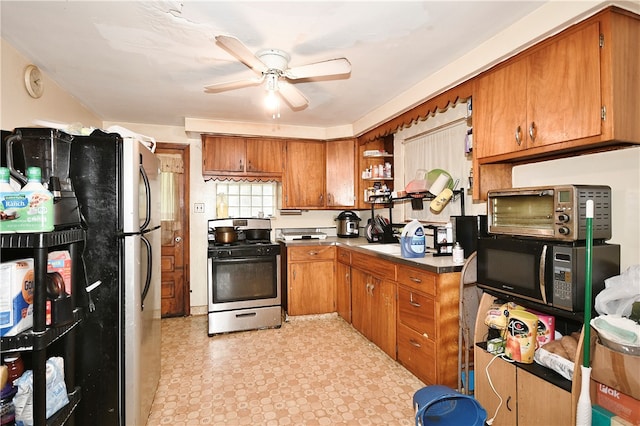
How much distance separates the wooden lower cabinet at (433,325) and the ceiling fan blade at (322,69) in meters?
1.45

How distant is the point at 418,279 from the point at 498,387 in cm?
79

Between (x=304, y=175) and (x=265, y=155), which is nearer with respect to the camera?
(x=265, y=155)

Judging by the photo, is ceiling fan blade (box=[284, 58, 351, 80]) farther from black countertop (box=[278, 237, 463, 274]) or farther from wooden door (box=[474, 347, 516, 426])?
wooden door (box=[474, 347, 516, 426])

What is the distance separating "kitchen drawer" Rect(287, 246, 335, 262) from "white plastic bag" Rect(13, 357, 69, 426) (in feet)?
8.01

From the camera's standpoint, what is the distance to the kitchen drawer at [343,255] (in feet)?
11.6

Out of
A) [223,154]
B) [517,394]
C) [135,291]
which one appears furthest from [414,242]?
[223,154]

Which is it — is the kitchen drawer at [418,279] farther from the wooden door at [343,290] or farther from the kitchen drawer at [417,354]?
the wooden door at [343,290]

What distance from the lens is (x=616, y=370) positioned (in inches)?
54.2

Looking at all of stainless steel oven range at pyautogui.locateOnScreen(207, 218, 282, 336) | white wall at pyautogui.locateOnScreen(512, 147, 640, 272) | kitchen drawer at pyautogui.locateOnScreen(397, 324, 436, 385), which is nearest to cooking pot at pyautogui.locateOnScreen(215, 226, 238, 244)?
stainless steel oven range at pyautogui.locateOnScreen(207, 218, 282, 336)

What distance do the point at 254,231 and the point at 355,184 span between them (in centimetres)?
136

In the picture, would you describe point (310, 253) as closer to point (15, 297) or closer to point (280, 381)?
point (280, 381)

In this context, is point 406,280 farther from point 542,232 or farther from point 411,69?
point 411,69

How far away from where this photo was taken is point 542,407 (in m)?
1.57

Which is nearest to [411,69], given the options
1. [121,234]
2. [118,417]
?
[121,234]
